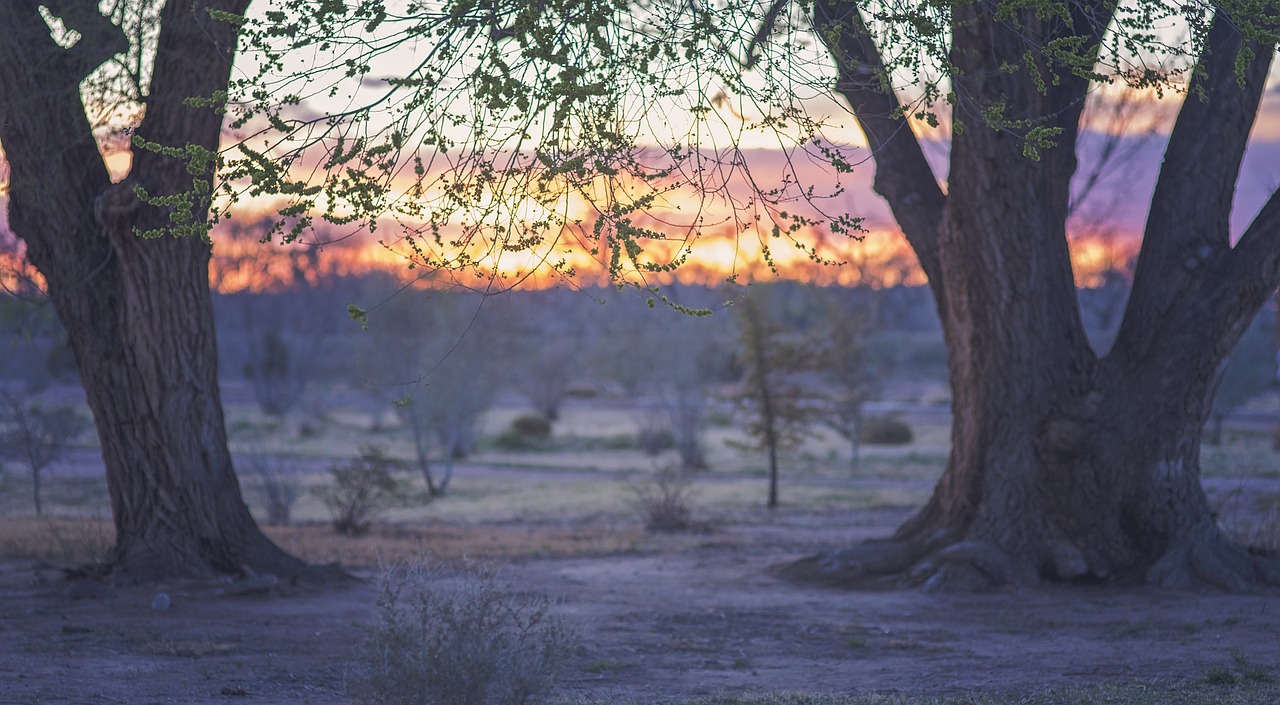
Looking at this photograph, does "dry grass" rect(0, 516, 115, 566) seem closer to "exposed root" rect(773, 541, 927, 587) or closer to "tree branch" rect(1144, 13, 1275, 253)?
"exposed root" rect(773, 541, 927, 587)

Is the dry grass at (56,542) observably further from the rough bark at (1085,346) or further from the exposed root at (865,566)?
the rough bark at (1085,346)

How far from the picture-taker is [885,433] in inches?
1667

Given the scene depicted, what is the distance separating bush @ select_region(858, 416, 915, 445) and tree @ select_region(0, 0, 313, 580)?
35056mm

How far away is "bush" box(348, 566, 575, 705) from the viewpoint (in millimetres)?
4645

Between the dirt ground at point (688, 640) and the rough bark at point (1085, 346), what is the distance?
0.50 metres

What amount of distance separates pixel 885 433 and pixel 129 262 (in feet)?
118

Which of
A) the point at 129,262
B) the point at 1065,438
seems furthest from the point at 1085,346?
the point at 129,262

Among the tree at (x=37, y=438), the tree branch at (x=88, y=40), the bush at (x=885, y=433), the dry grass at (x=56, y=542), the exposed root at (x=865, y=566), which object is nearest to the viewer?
the tree branch at (x=88, y=40)

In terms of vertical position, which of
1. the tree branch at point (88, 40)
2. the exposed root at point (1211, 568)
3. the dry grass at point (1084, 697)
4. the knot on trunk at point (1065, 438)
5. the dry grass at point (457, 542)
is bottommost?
the dry grass at point (457, 542)

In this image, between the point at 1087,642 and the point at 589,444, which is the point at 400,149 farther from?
the point at 589,444

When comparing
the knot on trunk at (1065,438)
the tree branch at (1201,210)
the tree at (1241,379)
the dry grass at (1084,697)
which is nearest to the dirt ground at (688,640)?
the dry grass at (1084,697)

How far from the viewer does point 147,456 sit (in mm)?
8945

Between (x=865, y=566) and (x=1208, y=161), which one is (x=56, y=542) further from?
(x=1208, y=161)

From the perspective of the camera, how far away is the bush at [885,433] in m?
42.4
